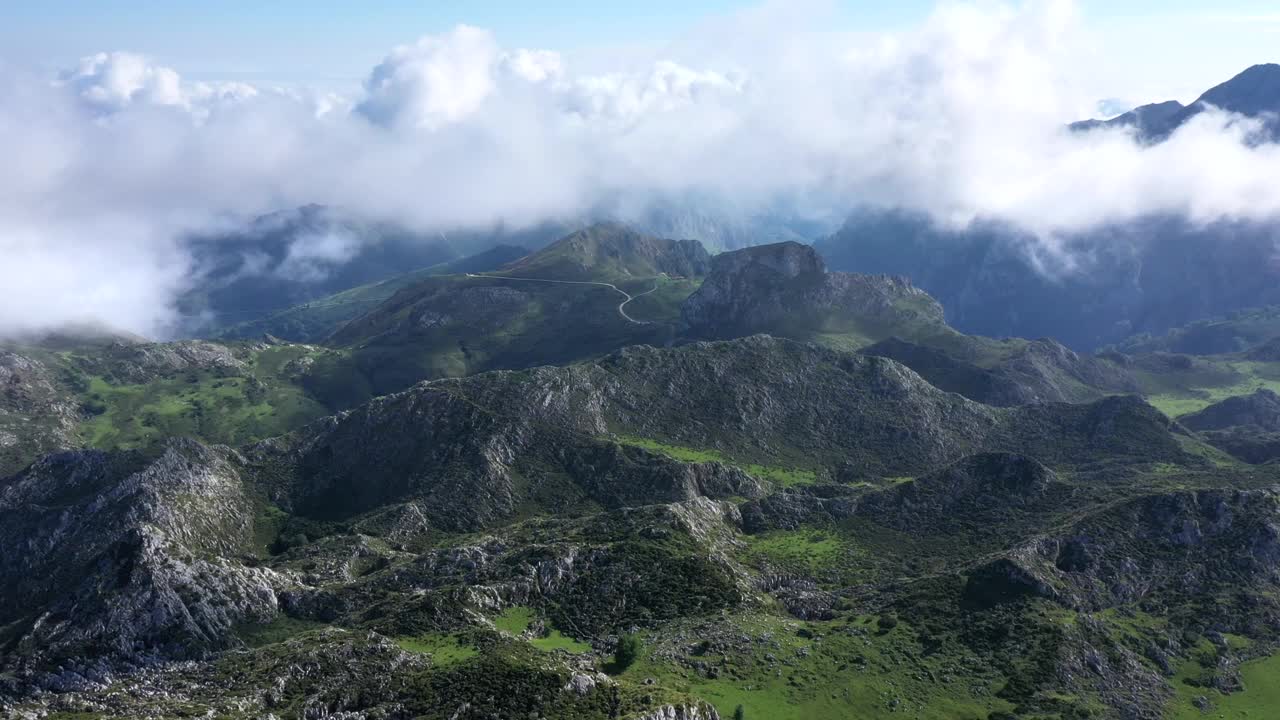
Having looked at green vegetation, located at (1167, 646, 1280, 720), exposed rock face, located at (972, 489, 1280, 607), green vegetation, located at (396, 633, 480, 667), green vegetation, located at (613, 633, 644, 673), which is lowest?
green vegetation, located at (1167, 646, 1280, 720)

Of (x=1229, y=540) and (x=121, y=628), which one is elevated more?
(x=121, y=628)

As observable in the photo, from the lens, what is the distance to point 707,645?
158000 mm

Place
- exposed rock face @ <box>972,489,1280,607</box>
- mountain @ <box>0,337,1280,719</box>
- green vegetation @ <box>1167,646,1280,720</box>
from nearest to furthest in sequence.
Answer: mountain @ <box>0,337,1280,719</box> < green vegetation @ <box>1167,646,1280,720</box> < exposed rock face @ <box>972,489,1280,607</box>

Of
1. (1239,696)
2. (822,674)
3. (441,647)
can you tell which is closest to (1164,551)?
(1239,696)

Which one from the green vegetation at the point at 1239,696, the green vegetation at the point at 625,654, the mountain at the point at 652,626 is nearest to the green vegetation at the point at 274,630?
the mountain at the point at 652,626

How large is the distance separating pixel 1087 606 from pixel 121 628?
174997 mm

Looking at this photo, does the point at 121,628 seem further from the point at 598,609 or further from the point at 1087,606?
the point at 1087,606

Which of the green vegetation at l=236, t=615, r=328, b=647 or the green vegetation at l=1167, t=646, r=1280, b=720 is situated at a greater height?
the green vegetation at l=236, t=615, r=328, b=647

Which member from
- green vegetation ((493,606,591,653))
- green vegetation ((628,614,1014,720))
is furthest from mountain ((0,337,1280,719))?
green vegetation ((493,606,591,653))

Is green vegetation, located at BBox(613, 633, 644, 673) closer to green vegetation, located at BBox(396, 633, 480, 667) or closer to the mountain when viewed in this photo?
the mountain

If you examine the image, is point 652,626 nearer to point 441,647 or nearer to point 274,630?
point 441,647

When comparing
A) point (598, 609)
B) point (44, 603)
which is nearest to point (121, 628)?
point (44, 603)

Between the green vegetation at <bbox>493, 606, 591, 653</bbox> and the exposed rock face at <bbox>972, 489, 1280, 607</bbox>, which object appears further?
the exposed rock face at <bbox>972, 489, 1280, 607</bbox>

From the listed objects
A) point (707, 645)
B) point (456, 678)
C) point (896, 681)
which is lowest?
point (896, 681)
